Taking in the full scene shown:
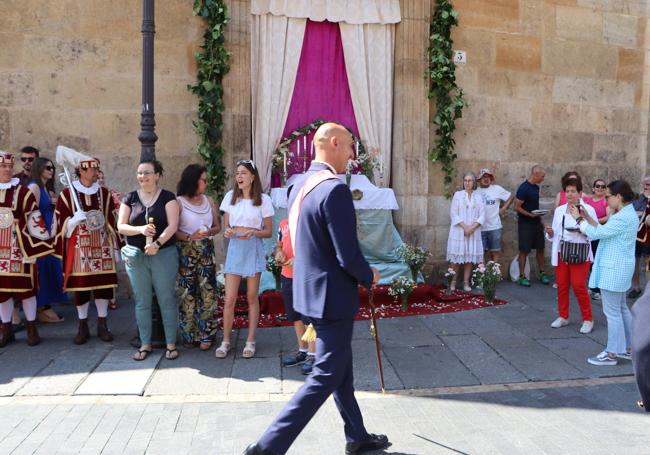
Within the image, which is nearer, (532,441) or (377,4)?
(532,441)

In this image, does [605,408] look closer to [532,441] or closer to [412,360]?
[532,441]

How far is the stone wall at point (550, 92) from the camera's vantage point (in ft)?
31.5

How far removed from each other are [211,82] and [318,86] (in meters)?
1.78

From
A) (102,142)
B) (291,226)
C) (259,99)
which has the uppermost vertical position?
(259,99)

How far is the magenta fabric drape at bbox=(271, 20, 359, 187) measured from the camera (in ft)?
29.9

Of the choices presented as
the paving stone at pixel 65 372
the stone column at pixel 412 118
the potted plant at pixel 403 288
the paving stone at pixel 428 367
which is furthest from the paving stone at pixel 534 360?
the paving stone at pixel 65 372

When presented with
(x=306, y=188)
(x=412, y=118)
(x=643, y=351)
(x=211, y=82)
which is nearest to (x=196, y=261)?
(x=306, y=188)

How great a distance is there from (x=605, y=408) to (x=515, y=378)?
0.86 metres

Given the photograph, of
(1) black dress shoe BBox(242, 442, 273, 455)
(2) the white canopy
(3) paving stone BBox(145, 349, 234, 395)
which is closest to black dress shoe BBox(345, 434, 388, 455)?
(1) black dress shoe BBox(242, 442, 273, 455)

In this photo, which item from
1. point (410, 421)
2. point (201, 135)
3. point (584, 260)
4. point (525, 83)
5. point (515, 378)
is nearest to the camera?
point (410, 421)

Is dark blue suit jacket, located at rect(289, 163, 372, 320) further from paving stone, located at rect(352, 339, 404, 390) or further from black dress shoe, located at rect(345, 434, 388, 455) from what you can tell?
paving stone, located at rect(352, 339, 404, 390)

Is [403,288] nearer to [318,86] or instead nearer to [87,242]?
[318,86]

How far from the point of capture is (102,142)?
813 centimetres

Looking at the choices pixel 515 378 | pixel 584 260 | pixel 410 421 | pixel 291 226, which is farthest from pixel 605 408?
pixel 291 226
